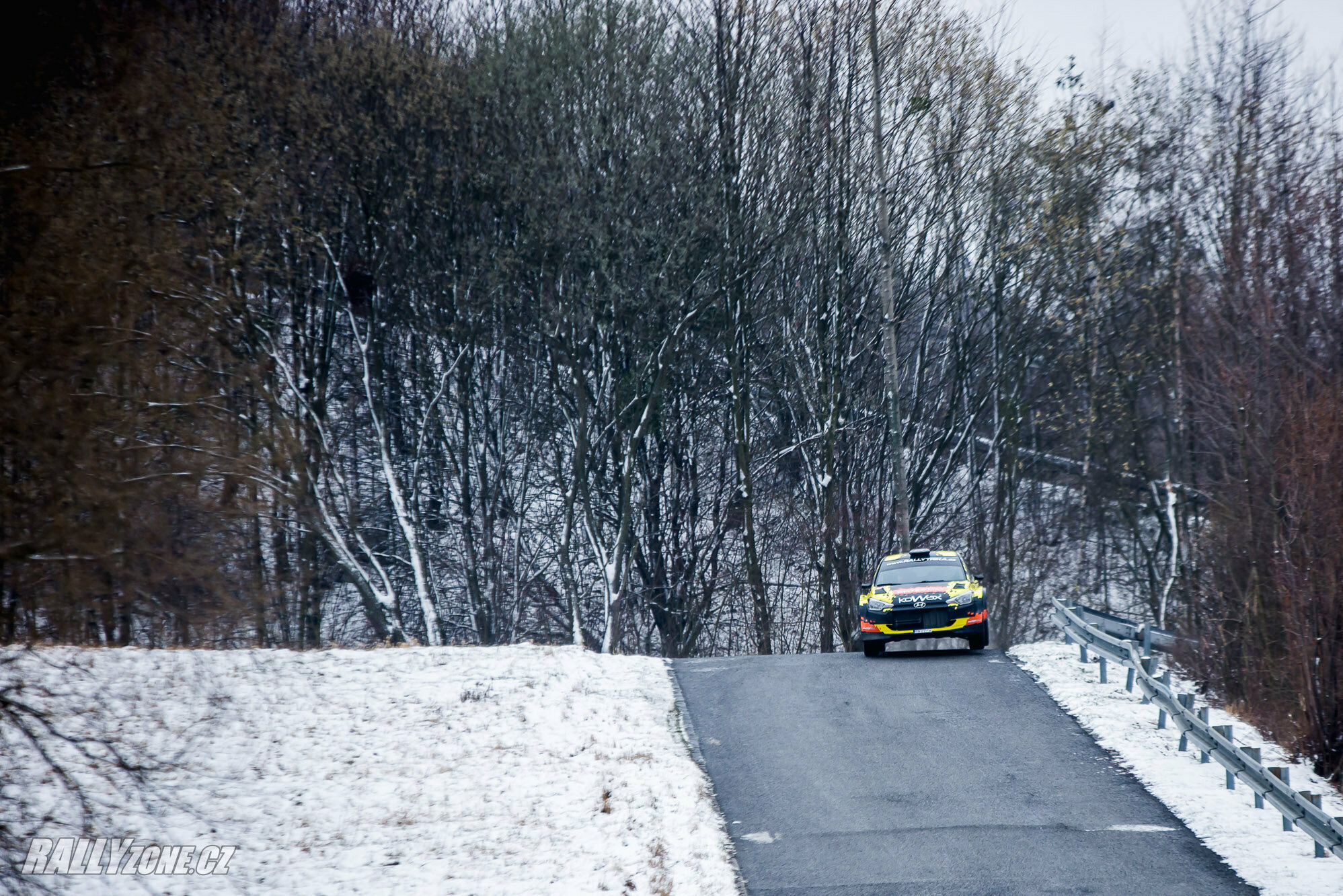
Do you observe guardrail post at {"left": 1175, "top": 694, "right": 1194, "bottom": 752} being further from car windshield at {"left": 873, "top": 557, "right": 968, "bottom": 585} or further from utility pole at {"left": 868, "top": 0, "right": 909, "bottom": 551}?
utility pole at {"left": 868, "top": 0, "right": 909, "bottom": 551}

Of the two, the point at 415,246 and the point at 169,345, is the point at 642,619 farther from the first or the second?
the point at 169,345

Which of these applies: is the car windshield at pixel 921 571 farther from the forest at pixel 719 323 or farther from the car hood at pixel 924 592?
the forest at pixel 719 323

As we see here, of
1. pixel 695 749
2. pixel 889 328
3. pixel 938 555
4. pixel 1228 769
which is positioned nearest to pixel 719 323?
pixel 889 328

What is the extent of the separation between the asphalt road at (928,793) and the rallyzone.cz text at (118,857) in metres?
4.36

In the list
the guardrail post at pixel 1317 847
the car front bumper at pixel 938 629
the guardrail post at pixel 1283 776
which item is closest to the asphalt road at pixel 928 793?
the guardrail post at pixel 1317 847

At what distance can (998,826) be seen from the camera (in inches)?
372

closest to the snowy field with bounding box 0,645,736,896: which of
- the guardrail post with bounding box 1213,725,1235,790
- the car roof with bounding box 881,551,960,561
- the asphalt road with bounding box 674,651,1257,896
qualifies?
the asphalt road with bounding box 674,651,1257,896

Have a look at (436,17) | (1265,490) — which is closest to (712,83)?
(436,17)

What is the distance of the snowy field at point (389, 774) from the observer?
874cm

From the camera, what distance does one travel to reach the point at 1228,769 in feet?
33.1

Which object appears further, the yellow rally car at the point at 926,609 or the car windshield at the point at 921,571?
the car windshield at the point at 921,571

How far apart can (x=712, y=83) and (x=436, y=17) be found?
Result: 740 cm

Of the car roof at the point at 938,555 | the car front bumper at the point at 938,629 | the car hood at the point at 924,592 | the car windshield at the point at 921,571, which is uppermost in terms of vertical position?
the car roof at the point at 938,555

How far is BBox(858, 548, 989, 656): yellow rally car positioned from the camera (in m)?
17.2
